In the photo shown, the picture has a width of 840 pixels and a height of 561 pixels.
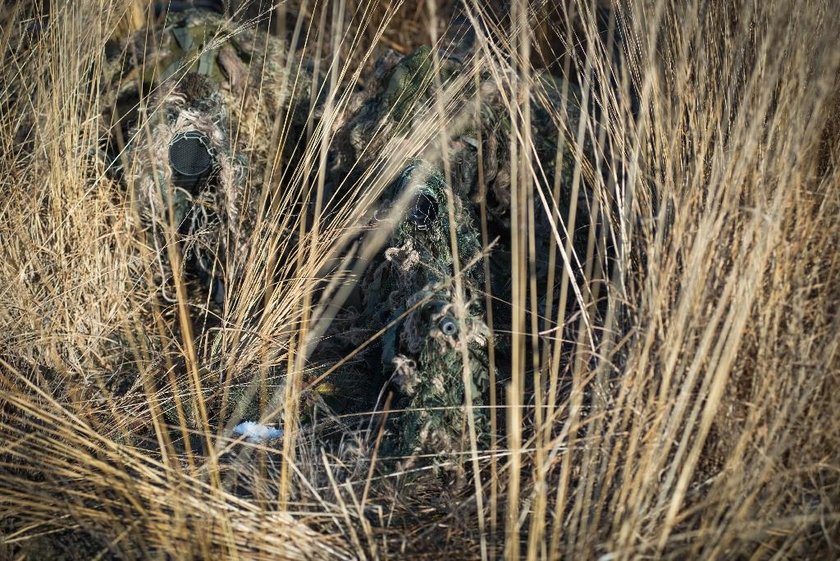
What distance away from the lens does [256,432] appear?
6.40 ft

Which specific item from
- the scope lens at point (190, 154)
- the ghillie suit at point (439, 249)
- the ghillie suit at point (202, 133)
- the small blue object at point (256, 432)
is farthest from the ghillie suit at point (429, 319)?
the scope lens at point (190, 154)

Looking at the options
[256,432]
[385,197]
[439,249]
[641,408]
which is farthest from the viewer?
[385,197]

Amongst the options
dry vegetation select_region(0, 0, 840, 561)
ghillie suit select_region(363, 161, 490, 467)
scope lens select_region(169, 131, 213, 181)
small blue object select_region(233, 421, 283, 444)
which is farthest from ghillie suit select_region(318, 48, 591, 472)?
scope lens select_region(169, 131, 213, 181)

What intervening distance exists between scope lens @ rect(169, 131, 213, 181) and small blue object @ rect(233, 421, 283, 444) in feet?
3.15

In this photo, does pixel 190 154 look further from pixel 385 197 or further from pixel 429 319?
pixel 429 319

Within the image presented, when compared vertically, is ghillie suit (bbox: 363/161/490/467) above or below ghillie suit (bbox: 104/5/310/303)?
below

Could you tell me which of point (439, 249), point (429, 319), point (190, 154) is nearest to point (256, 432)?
point (429, 319)

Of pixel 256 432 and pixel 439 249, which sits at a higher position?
pixel 439 249

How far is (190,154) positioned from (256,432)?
105cm

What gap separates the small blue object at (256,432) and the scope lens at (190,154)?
96 cm

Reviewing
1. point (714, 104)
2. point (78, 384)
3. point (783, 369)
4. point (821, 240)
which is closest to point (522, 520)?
point (783, 369)

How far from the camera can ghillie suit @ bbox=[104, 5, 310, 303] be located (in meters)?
2.49

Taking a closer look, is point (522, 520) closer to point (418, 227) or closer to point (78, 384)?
point (418, 227)

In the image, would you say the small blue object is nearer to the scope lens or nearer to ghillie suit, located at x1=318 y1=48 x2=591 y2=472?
ghillie suit, located at x1=318 y1=48 x2=591 y2=472
